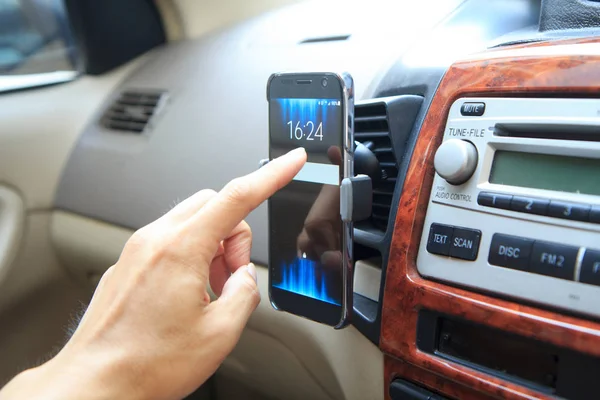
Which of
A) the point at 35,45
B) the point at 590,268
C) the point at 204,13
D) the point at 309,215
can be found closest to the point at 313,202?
the point at 309,215

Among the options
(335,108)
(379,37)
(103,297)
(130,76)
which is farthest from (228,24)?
(103,297)

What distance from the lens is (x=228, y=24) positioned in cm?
129

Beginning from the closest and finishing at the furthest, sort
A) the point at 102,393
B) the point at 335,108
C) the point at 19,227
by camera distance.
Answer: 1. the point at 102,393
2. the point at 335,108
3. the point at 19,227

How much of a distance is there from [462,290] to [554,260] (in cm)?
8

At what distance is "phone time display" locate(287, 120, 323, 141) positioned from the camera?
0.55m

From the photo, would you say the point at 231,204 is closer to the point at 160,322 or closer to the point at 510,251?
the point at 160,322

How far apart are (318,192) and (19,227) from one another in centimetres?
84

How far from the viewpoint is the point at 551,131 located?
45 centimetres

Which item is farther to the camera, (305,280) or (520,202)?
(305,280)

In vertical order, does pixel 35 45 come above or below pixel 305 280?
above

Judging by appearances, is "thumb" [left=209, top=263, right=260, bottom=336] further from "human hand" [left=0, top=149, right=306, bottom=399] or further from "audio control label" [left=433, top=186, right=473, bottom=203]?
"audio control label" [left=433, top=186, right=473, bottom=203]

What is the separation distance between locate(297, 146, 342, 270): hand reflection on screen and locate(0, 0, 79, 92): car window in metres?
0.91

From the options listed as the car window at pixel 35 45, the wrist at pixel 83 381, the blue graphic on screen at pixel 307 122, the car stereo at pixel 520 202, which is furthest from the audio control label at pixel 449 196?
the car window at pixel 35 45

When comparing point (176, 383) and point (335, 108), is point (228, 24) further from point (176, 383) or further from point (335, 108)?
point (176, 383)
